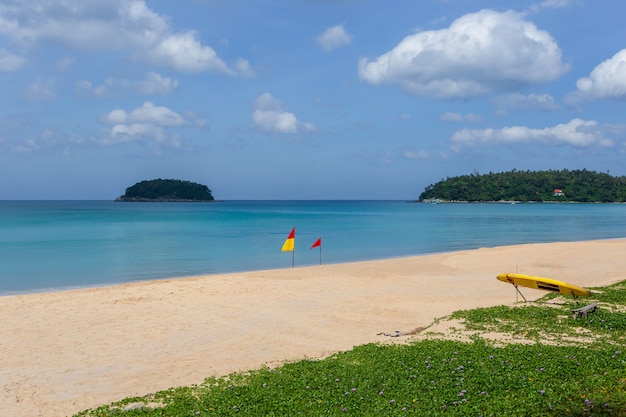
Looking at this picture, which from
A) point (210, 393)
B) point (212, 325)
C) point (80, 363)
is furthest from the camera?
point (212, 325)

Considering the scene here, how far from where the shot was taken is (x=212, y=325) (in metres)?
17.5

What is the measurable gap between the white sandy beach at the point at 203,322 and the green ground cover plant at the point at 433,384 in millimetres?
1593

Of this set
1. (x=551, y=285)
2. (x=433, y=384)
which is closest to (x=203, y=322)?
(x=433, y=384)

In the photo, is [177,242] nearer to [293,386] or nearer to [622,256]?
[622,256]

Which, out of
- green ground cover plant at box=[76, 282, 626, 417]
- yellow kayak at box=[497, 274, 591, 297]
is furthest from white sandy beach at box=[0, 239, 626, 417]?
yellow kayak at box=[497, 274, 591, 297]

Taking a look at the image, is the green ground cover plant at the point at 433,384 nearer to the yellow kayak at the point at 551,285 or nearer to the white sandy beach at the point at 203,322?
the white sandy beach at the point at 203,322

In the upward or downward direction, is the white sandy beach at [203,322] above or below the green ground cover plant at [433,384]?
below

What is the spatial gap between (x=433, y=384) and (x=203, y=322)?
991cm

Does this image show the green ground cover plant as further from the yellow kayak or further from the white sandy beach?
the yellow kayak

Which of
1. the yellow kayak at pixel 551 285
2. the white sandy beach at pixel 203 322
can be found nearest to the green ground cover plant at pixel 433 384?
the white sandy beach at pixel 203 322

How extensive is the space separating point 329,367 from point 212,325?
22.8 ft

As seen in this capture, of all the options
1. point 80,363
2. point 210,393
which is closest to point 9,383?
point 80,363

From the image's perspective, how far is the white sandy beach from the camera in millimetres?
12273

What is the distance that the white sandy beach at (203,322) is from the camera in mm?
12273
